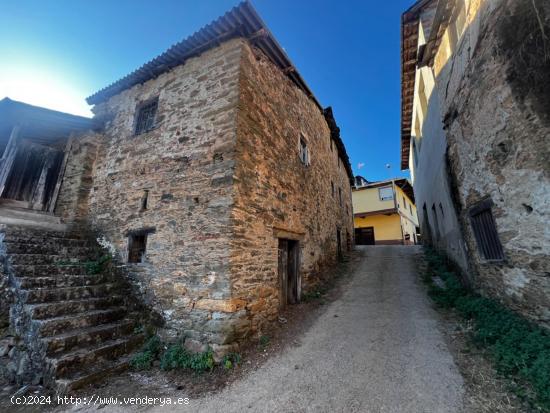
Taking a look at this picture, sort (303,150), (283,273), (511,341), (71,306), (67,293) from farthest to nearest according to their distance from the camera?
(303,150) < (283,273) < (67,293) < (71,306) < (511,341)

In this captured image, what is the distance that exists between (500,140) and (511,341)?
9.32 feet

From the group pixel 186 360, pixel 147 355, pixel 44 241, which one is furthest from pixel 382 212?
pixel 44 241

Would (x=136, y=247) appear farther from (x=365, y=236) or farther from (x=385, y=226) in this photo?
(x=365, y=236)

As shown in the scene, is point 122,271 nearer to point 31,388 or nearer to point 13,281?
point 13,281

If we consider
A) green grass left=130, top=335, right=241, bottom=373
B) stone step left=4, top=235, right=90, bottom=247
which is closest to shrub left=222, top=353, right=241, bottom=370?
green grass left=130, top=335, right=241, bottom=373

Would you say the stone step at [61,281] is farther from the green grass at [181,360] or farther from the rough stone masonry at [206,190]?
the green grass at [181,360]

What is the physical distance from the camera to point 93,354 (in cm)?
370

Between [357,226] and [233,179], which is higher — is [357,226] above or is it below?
above

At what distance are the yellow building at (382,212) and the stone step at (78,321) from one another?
18113mm

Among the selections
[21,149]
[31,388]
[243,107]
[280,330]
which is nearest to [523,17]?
[243,107]

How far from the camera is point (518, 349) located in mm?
3188

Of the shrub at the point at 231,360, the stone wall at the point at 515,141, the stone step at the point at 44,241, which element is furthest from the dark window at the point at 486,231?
the stone step at the point at 44,241

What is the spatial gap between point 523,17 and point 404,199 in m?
19.6

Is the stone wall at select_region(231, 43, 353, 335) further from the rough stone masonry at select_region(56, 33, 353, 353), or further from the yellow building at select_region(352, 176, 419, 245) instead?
the yellow building at select_region(352, 176, 419, 245)
